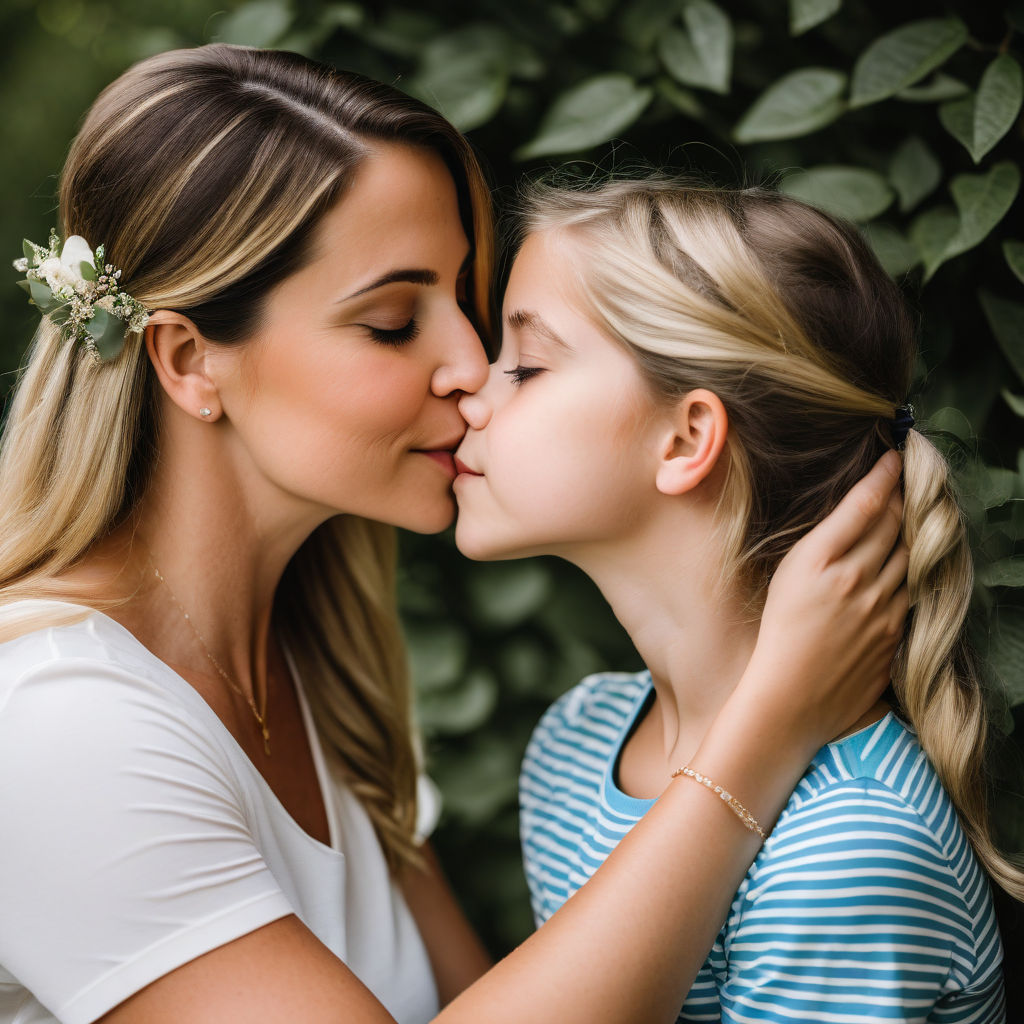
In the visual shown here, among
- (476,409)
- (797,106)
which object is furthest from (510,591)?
(797,106)

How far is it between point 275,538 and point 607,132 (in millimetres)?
912

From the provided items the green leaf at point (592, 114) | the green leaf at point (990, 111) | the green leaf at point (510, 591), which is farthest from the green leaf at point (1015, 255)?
the green leaf at point (510, 591)

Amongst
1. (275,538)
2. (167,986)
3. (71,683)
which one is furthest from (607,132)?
(167,986)

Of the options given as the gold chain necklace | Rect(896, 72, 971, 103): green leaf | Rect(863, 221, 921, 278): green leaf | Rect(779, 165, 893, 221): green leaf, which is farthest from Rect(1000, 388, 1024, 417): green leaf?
the gold chain necklace

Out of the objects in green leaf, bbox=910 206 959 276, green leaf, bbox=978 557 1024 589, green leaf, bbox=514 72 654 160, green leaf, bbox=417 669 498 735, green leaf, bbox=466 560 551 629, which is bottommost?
green leaf, bbox=417 669 498 735

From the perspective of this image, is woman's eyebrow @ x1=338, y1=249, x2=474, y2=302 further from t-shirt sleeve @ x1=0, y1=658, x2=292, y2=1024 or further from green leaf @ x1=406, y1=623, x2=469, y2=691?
green leaf @ x1=406, y1=623, x2=469, y2=691

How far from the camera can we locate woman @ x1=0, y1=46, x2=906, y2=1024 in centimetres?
120

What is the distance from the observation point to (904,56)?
1.62 m

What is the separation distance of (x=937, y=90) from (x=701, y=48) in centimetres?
39

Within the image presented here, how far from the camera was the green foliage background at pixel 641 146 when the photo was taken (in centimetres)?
157

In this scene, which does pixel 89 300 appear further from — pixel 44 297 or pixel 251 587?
pixel 251 587

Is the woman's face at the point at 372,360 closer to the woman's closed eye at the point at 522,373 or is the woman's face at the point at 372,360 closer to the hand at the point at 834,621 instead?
the woman's closed eye at the point at 522,373

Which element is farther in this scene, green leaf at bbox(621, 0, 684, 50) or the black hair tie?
green leaf at bbox(621, 0, 684, 50)

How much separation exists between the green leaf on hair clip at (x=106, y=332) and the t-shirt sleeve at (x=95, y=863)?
1.72ft
